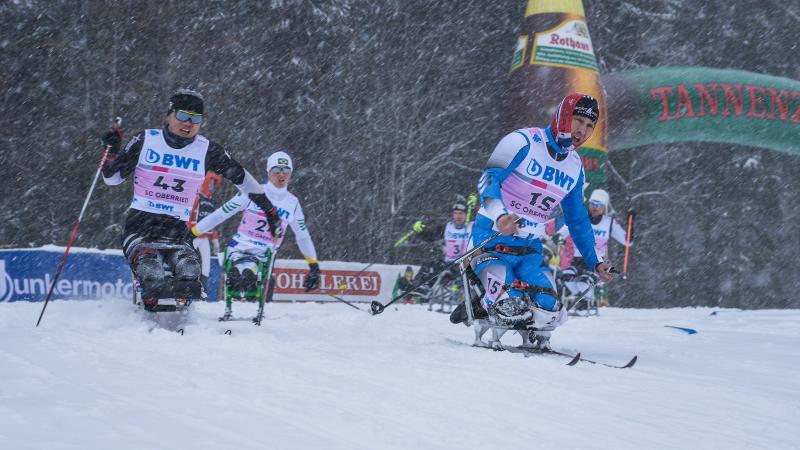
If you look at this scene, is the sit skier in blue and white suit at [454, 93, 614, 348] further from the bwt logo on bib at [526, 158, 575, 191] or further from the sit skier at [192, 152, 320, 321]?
the sit skier at [192, 152, 320, 321]

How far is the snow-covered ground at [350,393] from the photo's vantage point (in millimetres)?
3287

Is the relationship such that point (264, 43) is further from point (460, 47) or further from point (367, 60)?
point (460, 47)

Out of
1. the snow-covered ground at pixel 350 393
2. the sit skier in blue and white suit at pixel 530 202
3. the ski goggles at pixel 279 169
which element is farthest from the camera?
the ski goggles at pixel 279 169

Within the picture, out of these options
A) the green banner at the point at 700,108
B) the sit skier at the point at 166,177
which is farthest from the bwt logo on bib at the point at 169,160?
the green banner at the point at 700,108

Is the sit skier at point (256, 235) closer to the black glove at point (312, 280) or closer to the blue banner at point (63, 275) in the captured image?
the black glove at point (312, 280)

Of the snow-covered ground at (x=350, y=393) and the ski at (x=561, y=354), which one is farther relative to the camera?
the ski at (x=561, y=354)

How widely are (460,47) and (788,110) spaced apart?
1081 centimetres

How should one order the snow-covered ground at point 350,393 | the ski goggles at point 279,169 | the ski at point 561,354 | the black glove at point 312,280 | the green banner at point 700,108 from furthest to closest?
the green banner at point 700,108
the ski goggles at point 279,169
the black glove at point 312,280
the ski at point 561,354
the snow-covered ground at point 350,393

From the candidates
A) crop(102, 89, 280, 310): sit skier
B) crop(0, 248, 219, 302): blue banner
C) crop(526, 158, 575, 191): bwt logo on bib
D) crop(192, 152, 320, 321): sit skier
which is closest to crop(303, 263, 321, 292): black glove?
crop(192, 152, 320, 321): sit skier

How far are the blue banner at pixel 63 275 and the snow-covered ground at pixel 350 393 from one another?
4.38 m

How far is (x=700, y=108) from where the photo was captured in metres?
20.8

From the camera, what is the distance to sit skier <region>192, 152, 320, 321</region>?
937cm

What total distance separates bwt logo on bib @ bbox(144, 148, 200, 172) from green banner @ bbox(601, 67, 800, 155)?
1424 centimetres

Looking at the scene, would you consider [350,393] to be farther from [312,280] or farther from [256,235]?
[256,235]
